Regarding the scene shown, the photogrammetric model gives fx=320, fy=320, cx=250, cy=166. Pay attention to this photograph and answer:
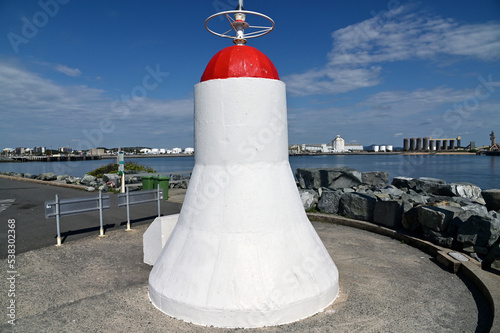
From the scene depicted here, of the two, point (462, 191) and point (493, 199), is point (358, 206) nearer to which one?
→ point (493, 199)

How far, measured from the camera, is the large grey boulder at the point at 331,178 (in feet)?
45.7

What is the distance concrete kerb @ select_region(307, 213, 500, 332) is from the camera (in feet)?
12.9

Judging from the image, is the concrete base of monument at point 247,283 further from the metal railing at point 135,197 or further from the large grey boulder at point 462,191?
the large grey boulder at point 462,191

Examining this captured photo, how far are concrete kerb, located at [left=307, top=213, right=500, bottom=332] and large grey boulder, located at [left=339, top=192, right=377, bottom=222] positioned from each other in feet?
0.92

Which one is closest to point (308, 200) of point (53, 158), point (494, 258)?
point (494, 258)

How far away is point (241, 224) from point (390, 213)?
503 cm

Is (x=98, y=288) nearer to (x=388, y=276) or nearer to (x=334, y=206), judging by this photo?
(x=388, y=276)

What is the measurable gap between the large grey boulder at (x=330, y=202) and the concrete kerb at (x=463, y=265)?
0.81 metres

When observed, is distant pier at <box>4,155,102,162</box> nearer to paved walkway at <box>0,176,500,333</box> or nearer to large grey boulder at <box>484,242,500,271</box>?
paved walkway at <box>0,176,500,333</box>

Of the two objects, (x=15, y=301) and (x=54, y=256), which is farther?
(x=54, y=256)

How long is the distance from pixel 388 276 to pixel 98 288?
4.37 metres

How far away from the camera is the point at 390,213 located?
7.57 meters

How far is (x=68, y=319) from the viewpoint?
359cm

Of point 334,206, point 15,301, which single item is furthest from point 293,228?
point 334,206
